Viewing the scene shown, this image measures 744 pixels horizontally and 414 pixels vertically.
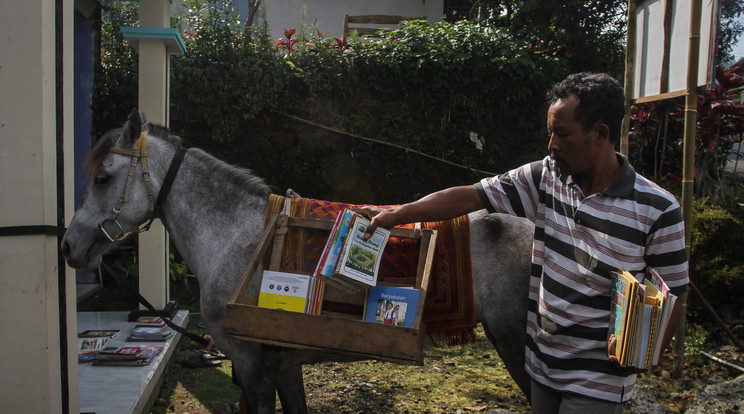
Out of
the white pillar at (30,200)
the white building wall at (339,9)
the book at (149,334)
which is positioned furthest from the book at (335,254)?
→ the white building wall at (339,9)

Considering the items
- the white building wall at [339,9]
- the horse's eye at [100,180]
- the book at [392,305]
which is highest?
the white building wall at [339,9]

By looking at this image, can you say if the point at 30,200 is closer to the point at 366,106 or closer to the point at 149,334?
the point at 149,334

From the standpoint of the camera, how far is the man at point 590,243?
5.91 feet

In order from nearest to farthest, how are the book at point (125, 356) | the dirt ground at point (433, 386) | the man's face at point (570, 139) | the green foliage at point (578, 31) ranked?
the man's face at point (570, 139) → the dirt ground at point (433, 386) → the book at point (125, 356) → the green foliage at point (578, 31)

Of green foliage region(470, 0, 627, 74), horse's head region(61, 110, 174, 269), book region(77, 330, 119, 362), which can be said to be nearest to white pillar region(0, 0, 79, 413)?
horse's head region(61, 110, 174, 269)

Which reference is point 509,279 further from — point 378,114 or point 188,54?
point 188,54

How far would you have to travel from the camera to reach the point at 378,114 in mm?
6965

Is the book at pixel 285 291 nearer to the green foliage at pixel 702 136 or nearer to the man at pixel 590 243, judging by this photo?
the man at pixel 590 243

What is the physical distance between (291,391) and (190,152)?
1516 millimetres

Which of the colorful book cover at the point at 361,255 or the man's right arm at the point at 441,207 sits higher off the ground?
the man's right arm at the point at 441,207

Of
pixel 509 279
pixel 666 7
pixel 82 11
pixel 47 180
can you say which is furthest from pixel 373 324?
pixel 82 11

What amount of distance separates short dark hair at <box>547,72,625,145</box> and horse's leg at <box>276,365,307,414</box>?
2.08 meters

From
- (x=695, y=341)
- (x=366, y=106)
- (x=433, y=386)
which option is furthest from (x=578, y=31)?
(x=433, y=386)

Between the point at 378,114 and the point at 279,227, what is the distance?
15.4 ft
